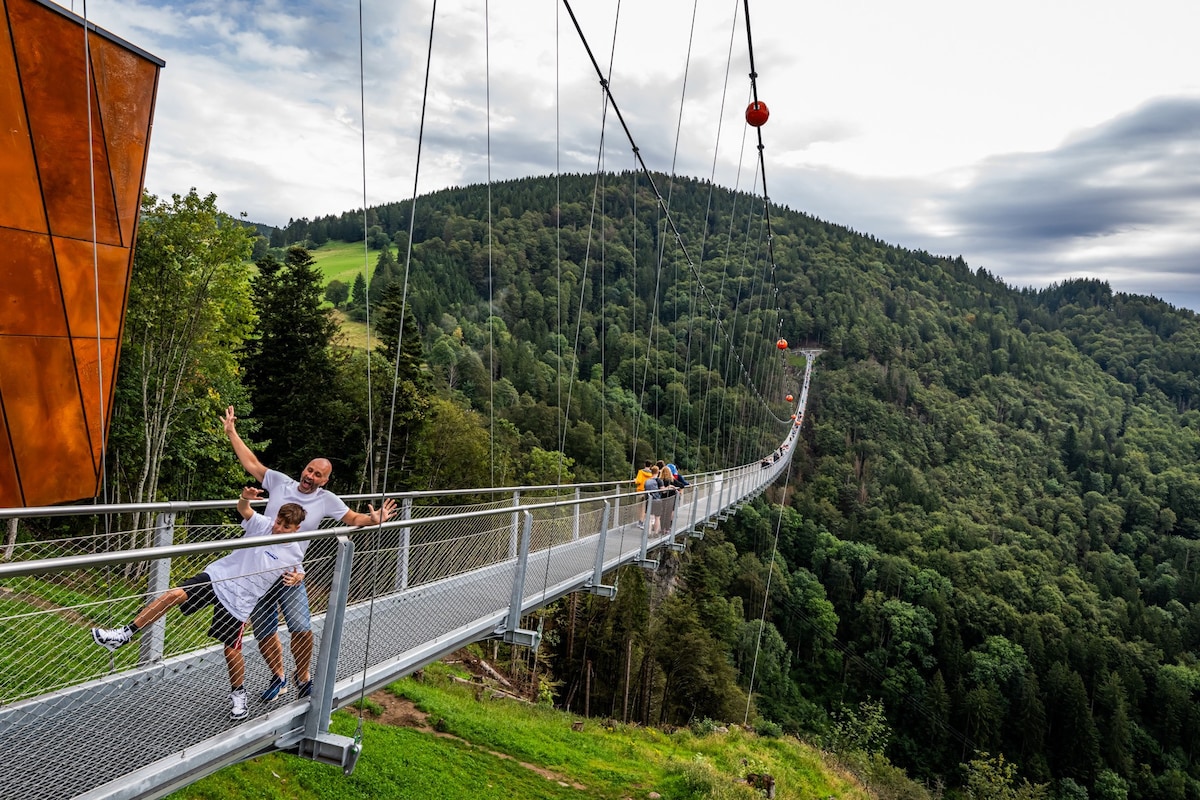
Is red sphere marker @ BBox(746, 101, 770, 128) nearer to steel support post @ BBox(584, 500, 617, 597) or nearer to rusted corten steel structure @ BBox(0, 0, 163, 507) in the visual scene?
steel support post @ BBox(584, 500, 617, 597)

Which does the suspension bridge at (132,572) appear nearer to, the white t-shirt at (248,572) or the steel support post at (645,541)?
the steel support post at (645,541)

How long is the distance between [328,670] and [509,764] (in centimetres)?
762

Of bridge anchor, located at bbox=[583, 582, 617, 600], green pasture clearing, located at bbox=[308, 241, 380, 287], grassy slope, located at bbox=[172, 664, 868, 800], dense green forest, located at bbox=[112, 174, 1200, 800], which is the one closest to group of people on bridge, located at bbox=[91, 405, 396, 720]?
dense green forest, located at bbox=[112, 174, 1200, 800]

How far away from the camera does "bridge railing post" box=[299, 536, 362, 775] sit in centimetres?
303

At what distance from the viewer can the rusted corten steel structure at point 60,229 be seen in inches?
266

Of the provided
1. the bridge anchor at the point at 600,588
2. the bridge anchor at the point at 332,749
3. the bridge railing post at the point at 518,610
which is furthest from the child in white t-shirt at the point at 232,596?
the bridge anchor at the point at 600,588

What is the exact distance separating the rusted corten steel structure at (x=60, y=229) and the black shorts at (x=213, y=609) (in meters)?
4.63

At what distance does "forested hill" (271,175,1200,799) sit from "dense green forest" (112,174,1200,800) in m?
0.31

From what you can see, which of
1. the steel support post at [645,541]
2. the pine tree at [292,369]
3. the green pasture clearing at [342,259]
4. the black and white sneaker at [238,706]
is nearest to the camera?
the black and white sneaker at [238,706]

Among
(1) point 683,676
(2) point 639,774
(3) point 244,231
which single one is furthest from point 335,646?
(1) point 683,676

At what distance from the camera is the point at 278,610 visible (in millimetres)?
3033

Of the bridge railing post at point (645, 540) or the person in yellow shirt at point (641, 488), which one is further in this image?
the person in yellow shirt at point (641, 488)

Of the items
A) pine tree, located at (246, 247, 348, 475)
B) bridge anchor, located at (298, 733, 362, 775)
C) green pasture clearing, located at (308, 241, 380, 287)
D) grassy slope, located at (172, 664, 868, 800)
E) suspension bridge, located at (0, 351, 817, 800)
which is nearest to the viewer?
suspension bridge, located at (0, 351, 817, 800)

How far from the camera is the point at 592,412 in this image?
58812 millimetres
